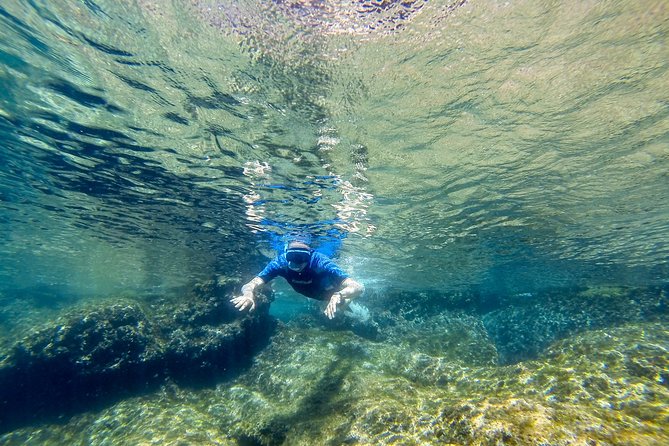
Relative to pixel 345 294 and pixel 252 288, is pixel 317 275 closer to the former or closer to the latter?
pixel 345 294

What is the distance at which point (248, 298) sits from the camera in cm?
748

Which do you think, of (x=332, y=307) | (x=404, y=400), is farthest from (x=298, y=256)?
(x=404, y=400)

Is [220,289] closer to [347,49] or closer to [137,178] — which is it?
[137,178]

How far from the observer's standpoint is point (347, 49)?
6.35m

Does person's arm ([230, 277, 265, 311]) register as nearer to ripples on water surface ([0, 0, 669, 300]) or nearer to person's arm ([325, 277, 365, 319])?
person's arm ([325, 277, 365, 319])

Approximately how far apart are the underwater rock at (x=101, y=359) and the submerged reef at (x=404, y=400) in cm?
67

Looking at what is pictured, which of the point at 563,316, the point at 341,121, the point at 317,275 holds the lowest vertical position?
the point at 563,316

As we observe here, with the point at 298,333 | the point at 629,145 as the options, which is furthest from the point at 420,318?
the point at 629,145

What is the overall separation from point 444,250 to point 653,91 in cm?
1337

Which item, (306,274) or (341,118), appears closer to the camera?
(341,118)

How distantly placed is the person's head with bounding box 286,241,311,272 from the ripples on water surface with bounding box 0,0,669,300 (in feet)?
11.1

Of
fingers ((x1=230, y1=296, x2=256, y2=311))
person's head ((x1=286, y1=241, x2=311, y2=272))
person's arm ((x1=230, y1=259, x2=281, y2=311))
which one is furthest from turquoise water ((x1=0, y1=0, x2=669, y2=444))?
fingers ((x1=230, y1=296, x2=256, y2=311))

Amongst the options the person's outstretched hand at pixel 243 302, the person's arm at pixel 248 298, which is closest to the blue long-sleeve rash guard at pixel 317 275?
the person's arm at pixel 248 298

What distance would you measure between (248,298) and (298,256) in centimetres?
164
